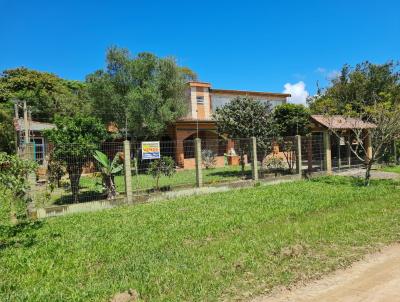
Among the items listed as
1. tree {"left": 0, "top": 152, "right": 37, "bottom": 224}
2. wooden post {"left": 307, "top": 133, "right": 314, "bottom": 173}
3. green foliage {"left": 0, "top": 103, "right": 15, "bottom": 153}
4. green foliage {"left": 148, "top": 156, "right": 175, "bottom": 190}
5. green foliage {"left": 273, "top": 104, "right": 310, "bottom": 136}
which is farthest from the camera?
green foliage {"left": 0, "top": 103, "right": 15, "bottom": 153}

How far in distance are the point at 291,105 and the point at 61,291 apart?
20.8 metres

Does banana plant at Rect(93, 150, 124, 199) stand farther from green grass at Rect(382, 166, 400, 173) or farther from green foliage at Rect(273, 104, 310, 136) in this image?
green grass at Rect(382, 166, 400, 173)

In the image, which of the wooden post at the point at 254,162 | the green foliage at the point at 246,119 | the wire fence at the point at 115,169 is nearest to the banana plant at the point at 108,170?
the wire fence at the point at 115,169

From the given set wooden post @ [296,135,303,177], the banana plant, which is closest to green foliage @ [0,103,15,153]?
the banana plant

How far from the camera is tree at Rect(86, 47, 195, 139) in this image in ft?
77.8

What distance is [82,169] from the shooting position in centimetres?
1189

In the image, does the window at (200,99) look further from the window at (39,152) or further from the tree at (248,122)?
the window at (39,152)

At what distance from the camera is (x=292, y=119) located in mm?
22641

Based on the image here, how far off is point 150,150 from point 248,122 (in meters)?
6.20

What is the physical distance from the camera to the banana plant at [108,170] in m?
11.7

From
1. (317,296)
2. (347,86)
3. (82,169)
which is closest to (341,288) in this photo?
(317,296)

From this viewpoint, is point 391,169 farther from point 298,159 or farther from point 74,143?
point 74,143

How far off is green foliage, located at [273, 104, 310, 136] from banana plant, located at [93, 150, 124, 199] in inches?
508

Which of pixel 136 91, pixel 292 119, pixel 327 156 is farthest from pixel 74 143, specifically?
pixel 292 119
